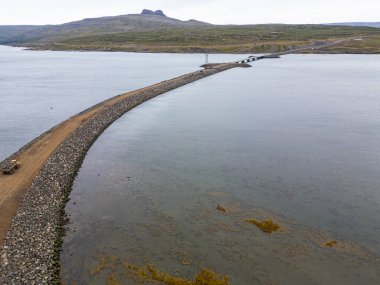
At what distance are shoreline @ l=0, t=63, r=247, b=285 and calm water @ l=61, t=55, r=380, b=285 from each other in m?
0.97

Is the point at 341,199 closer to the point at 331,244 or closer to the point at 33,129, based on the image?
Result: the point at 331,244

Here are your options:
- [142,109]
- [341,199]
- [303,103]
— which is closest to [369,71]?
[303,103]

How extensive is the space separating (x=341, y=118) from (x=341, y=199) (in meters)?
29.1

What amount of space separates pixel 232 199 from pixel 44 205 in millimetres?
14609

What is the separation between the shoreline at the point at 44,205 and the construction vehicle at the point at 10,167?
0.54 metres

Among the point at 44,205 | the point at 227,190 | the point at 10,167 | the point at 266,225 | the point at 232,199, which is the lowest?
the point at 266,225

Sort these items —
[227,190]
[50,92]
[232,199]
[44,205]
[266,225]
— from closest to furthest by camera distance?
[266,225], [44,205], [232,199], [227,190], [50,92]

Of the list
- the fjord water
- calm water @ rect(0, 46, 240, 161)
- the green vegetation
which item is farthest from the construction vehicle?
the green vegetation

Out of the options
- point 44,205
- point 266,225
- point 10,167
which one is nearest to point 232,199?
point 266,225

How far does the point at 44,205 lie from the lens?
2725 centimetres

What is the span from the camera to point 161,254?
73.0ft

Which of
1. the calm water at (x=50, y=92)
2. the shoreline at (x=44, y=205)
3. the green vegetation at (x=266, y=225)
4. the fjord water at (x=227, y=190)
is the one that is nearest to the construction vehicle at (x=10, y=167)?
the shoreline at (x=44, y=205)

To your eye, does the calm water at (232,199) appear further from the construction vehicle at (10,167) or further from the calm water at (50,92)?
the calm water at (50,92)

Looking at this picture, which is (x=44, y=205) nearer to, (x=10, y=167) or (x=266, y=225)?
(x=10, y=167)
